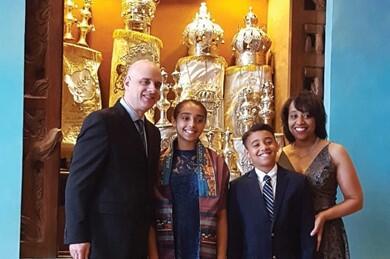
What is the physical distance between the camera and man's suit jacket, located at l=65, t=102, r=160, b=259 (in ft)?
5.71

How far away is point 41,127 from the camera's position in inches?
105

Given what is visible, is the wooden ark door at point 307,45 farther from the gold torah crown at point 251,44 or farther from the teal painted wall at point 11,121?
the teal painted wall at point 11,121

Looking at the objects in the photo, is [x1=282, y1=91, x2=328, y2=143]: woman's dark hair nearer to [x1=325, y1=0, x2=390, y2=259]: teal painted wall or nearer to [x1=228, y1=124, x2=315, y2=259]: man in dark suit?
[x1=228, y1=124, x2=315, y2=259]: man in dark suit

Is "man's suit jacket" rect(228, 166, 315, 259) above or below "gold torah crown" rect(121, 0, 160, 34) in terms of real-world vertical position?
below

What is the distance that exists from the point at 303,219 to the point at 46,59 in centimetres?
142

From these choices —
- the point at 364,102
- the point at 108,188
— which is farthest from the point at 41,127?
the point at 364,102

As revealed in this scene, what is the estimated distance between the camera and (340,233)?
1.93m

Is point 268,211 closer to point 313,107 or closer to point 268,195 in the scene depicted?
point 268,195

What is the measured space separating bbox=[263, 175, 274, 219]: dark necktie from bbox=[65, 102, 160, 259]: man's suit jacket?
1.19 feet

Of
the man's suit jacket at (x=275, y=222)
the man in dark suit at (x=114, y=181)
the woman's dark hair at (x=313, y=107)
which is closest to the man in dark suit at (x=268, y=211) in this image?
the man's suit jacket at (x=275, y=222)

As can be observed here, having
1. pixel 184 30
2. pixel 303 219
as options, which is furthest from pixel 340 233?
pixel 184 30

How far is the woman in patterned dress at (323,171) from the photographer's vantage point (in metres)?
1.88

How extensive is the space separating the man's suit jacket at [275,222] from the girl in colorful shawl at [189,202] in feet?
0.16

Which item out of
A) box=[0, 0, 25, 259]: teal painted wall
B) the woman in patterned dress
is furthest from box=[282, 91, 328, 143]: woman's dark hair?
box=[0, 0, 25, 259]: teal painted wall
